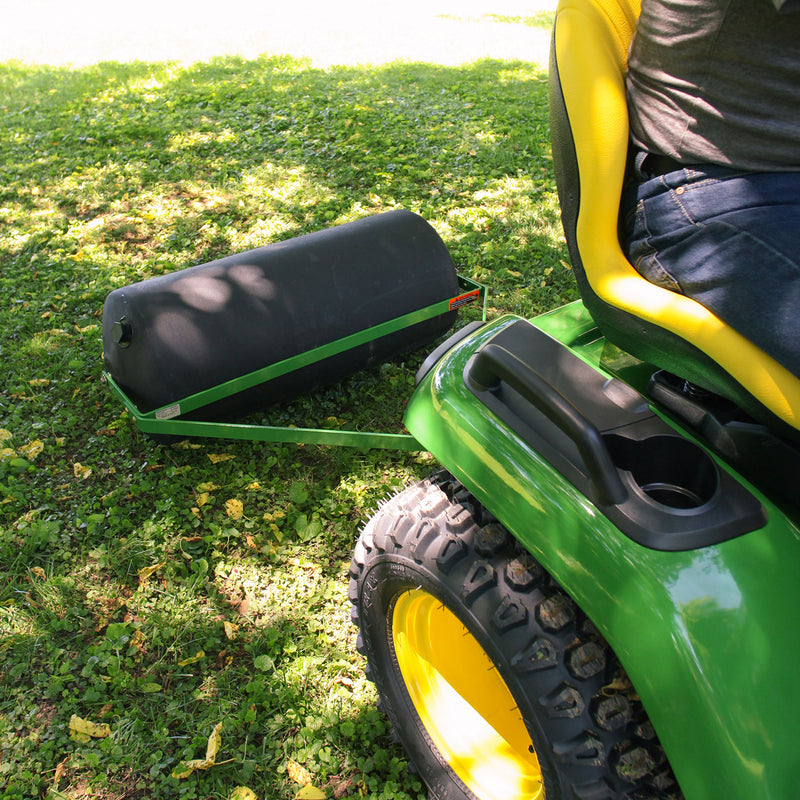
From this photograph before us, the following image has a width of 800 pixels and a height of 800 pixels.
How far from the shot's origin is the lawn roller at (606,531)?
103 centimetres

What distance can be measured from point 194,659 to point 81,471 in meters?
0.98

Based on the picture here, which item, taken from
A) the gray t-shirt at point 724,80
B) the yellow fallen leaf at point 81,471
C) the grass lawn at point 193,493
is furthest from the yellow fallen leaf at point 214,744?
the gray t-shirt at point 724,80

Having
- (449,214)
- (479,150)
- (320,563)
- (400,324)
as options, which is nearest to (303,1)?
(479,150)

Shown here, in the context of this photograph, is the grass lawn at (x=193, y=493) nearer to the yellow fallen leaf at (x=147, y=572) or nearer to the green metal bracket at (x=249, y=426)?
the yellow fallen leaf at (x=147, y=572)

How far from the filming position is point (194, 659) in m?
2.04

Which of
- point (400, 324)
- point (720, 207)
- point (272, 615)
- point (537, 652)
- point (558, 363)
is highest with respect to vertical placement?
point (720, 207)

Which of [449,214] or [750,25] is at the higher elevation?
[750,25]

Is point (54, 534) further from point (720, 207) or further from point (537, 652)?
point (720, 207)

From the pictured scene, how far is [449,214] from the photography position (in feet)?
14.0

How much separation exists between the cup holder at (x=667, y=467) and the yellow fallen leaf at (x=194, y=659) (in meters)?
1.37

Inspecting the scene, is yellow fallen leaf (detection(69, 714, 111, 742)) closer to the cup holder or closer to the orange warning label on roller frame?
the cup holder

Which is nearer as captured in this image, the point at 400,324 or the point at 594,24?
the point at 594,24

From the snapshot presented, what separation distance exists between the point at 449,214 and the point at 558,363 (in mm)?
3043

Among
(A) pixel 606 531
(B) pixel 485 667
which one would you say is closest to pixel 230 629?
(B) pixel 485 667
